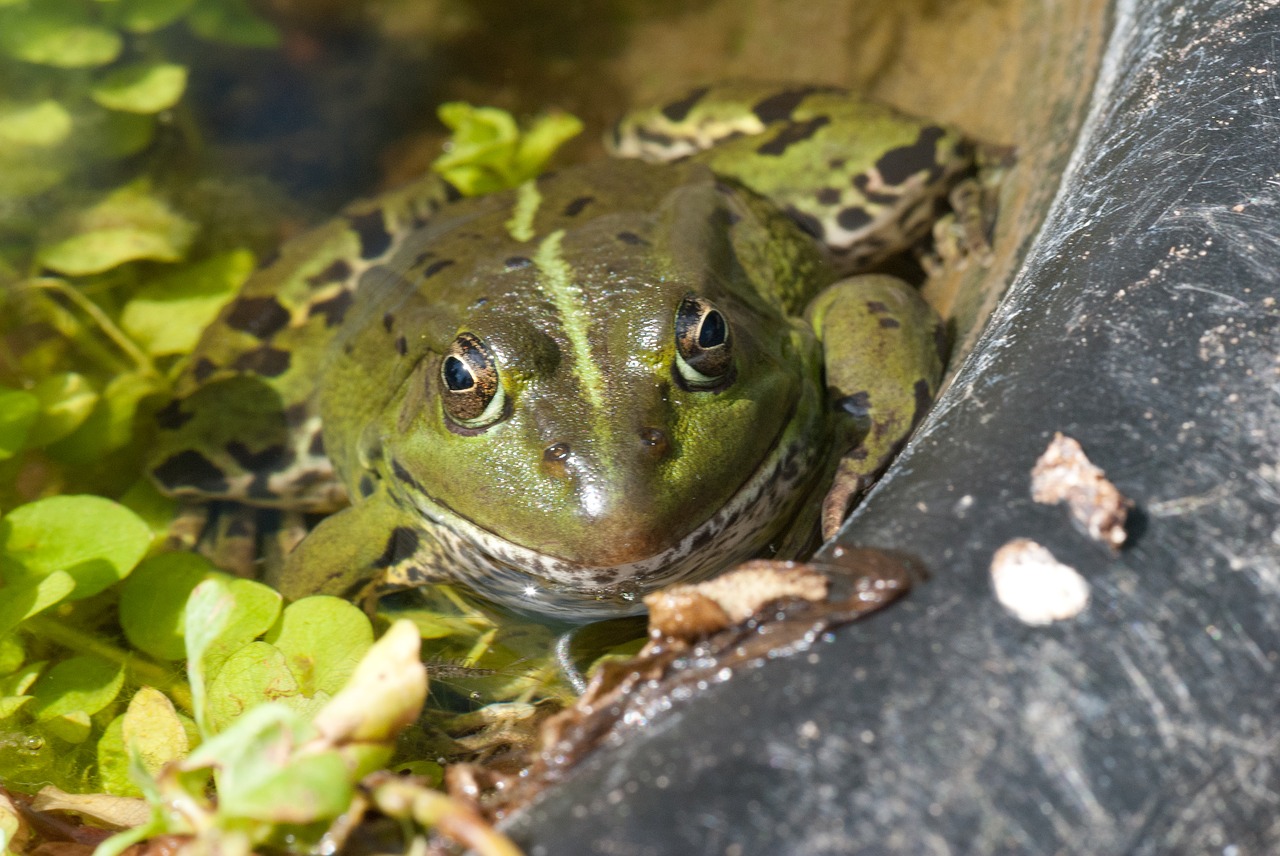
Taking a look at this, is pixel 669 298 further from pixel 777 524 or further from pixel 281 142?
pixel 281 142

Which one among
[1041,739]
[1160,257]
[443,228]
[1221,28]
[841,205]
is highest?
[1221,28]

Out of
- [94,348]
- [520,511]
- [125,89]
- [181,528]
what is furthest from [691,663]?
[125,89]

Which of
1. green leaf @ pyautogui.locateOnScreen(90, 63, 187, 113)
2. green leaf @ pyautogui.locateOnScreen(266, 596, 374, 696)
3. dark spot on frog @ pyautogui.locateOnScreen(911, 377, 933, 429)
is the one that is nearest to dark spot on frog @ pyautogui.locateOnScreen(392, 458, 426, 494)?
green leaf @ pyautogui.locateOnScreen(266, 596, 374, 696)

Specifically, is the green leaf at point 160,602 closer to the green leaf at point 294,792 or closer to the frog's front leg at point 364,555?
the frog's front leg at point 364,555

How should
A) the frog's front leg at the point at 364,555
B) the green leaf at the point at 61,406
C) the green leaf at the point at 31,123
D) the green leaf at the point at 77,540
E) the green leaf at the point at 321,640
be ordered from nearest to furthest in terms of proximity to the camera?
the green leaf at the point at 321,640 < the green leaf at the point at 77,540 < the frog's front leg at the point at 364,555 < the green leaf at the point at 61,406 < the green leaf at the point at 31,123

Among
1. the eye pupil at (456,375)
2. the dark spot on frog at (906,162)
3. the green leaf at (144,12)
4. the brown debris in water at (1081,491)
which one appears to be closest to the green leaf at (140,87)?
the green leaf at (144,12)

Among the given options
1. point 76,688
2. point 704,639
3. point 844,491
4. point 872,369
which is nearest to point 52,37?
point 76,688
